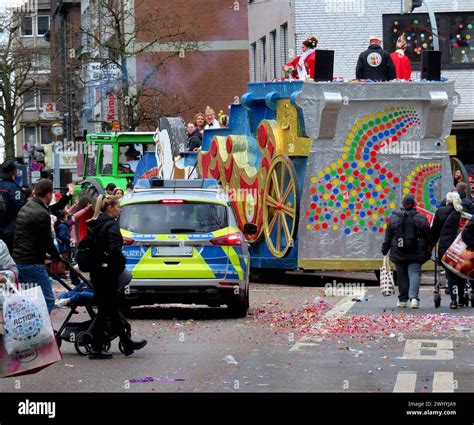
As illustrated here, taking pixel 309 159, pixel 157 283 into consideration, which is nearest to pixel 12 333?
pixel 157 283

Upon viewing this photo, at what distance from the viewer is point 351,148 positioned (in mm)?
24719

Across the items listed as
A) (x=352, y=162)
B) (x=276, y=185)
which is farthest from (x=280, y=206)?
(x=352, y=162)

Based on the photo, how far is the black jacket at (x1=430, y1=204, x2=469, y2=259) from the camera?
69.3 ft

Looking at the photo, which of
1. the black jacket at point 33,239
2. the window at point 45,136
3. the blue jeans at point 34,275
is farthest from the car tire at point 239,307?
the window at point 45,136

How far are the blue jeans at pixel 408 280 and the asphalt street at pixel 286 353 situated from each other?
0.98 ft

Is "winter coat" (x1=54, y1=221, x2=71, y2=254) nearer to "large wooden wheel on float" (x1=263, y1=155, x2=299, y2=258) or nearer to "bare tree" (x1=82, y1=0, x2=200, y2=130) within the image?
"large wooden wheel on float" (x1=263, y1=155, x2=299, y2=258)

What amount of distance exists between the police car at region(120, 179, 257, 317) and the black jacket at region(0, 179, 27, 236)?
51.4 inches

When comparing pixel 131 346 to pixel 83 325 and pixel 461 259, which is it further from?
pixel 461 259

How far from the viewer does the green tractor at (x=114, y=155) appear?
33781mm

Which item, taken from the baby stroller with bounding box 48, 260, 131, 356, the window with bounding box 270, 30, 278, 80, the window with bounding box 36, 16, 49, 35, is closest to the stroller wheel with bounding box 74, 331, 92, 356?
the baby stroller with bounding box 48, 260, 131, 356

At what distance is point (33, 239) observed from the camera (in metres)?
14.1

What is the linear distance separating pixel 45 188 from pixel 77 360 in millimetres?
1688

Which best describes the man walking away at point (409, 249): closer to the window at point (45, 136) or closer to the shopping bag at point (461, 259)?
the shopping bag at point (461, 259)
